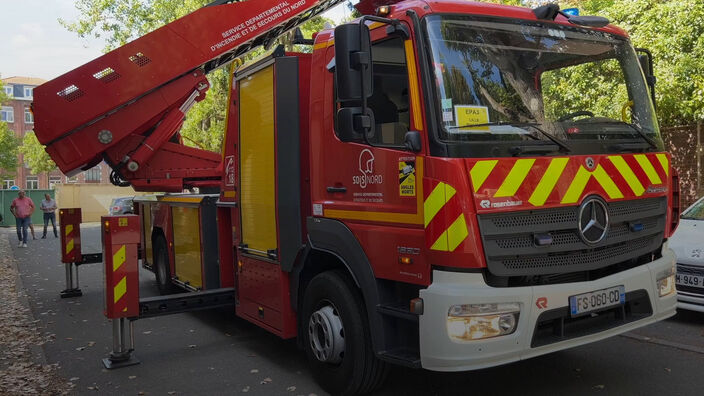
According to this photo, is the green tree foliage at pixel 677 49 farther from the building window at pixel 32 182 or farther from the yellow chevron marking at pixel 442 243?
the building window at pixel 32 182

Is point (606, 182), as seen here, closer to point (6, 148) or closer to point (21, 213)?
point (21, 213)

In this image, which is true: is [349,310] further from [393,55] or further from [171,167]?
[171,167]

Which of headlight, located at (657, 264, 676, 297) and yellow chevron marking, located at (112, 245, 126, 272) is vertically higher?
yellow chevron marking, located at (112, 245, 126, 272)

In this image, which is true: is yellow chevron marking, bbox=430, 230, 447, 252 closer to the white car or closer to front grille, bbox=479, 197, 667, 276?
front grille, bbox=479, 197, 667, 276

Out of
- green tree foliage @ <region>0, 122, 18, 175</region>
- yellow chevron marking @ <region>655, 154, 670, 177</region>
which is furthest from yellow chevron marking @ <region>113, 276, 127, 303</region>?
green tree foliage @ <region>0, 122, 18, 175</region>

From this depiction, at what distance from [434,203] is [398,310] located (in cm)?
74

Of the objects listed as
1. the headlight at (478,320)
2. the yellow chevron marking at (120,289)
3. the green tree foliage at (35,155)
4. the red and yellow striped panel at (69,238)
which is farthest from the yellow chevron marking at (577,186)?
the green tree foliage at (35,155)

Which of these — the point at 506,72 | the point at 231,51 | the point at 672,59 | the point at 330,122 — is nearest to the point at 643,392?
the point at 506,72

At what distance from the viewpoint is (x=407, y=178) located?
3.81 metres

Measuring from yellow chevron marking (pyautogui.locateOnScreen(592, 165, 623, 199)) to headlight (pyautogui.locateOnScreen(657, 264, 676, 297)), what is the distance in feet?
2.34

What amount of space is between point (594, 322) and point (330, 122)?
89.7 inches

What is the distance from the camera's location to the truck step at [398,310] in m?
3.73

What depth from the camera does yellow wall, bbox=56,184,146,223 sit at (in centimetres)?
3584

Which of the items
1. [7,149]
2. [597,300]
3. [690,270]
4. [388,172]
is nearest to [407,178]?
[388,172]
